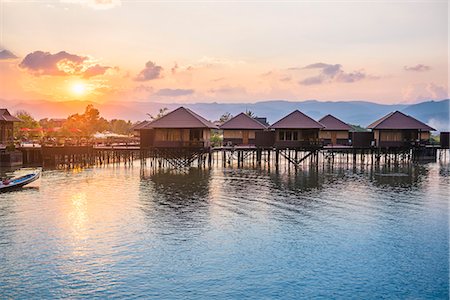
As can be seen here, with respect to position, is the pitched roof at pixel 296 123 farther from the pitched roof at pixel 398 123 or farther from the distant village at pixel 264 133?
the pitched roof at pixel 398 123

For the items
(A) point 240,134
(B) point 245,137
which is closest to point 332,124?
(B) point 245,137

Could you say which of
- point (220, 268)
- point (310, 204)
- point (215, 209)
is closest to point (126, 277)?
point (220, 268)

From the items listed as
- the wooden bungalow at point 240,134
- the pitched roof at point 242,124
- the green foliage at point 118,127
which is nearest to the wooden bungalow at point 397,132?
the pitched roof at point 242,124

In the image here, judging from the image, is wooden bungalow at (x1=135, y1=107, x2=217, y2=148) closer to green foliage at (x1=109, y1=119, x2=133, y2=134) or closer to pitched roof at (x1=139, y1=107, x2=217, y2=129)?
pitched roof at (x1=139, y1=107, x2=217, y2=129)

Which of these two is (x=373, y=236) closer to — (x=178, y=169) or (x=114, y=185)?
(x=114, y=185)

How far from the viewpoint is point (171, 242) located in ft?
61.5

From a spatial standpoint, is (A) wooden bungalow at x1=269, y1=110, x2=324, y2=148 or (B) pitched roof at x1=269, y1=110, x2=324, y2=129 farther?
(A) wooden bungalow at x1=269, y1=110, x2=324, y2=148

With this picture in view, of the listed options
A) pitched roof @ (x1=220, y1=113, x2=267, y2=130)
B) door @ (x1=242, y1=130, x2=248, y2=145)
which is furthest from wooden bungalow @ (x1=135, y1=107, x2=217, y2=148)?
door @ (x1=242, y1=130, x2=248, y2=145)

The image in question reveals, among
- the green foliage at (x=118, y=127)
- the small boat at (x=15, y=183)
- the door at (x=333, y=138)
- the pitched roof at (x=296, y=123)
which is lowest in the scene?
the small boat at (x=15, y=183)

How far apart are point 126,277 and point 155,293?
158cm

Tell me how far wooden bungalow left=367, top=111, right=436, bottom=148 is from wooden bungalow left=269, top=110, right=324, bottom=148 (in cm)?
932

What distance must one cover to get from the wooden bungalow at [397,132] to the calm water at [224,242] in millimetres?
20220

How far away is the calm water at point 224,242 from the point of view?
Result: 47.7 ft

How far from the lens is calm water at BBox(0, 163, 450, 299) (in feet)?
47.7
